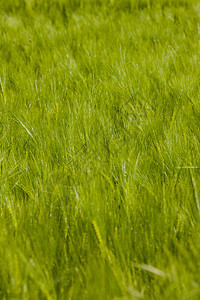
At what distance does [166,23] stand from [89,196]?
2075 millimetres

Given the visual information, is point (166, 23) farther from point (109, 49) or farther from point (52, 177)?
point (52, 177)

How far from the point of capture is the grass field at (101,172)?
0.74m

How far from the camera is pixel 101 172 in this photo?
1.00 meters

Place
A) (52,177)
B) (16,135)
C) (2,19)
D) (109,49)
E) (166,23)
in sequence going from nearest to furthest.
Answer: (52,177), (16,135), (109,49), (166,23), (2,19)

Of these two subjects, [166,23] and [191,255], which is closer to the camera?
[191,255]

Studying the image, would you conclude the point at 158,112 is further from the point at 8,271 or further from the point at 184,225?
the point at 8,271

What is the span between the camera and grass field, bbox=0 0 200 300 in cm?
74

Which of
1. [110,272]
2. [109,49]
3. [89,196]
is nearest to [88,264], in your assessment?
[110,272]

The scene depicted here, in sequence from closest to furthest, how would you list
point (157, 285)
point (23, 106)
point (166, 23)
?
point (157, 285)
point (23, 106)
point (166, 23)

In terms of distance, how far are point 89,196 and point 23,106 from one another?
772 millimetres

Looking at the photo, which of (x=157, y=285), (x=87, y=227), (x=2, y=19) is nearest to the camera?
(x=157, y=285)

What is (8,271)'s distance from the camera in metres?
0.74

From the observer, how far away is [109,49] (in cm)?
214

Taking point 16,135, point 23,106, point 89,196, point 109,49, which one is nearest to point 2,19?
point 109,49
